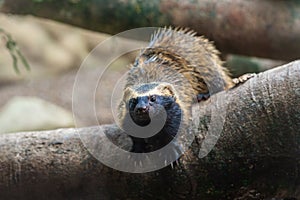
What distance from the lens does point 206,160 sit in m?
2.41

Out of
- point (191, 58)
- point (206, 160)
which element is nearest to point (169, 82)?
point (191, 58)

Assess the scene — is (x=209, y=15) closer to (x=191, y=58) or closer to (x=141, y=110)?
(x=191, y=58)

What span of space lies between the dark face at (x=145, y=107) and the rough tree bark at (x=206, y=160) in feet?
0.49

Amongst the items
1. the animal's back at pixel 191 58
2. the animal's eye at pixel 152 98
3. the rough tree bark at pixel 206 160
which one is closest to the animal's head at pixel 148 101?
the animal's eye at pixel 152 98

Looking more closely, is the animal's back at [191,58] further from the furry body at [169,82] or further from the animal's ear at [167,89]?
the animal's ear at [167,89]

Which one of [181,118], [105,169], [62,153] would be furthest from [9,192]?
[181,118]

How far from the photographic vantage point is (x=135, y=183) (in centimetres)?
248

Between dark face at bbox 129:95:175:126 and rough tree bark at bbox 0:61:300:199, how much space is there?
15 centimetres

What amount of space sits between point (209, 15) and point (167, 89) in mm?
1538

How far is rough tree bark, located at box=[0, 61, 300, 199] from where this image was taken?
7.57 feet

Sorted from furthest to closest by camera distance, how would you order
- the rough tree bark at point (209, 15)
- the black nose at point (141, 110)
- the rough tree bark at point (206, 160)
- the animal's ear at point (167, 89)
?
the rough tree bark at point (209, 15)
the animal's ear at point (167, 89)
the black nose at point (141, 110)
the rough tree bark at point (206, 160)

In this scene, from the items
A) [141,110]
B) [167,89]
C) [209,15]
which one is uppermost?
[209,15]

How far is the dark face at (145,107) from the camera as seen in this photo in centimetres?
243

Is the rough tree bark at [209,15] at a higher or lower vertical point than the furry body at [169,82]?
higher
